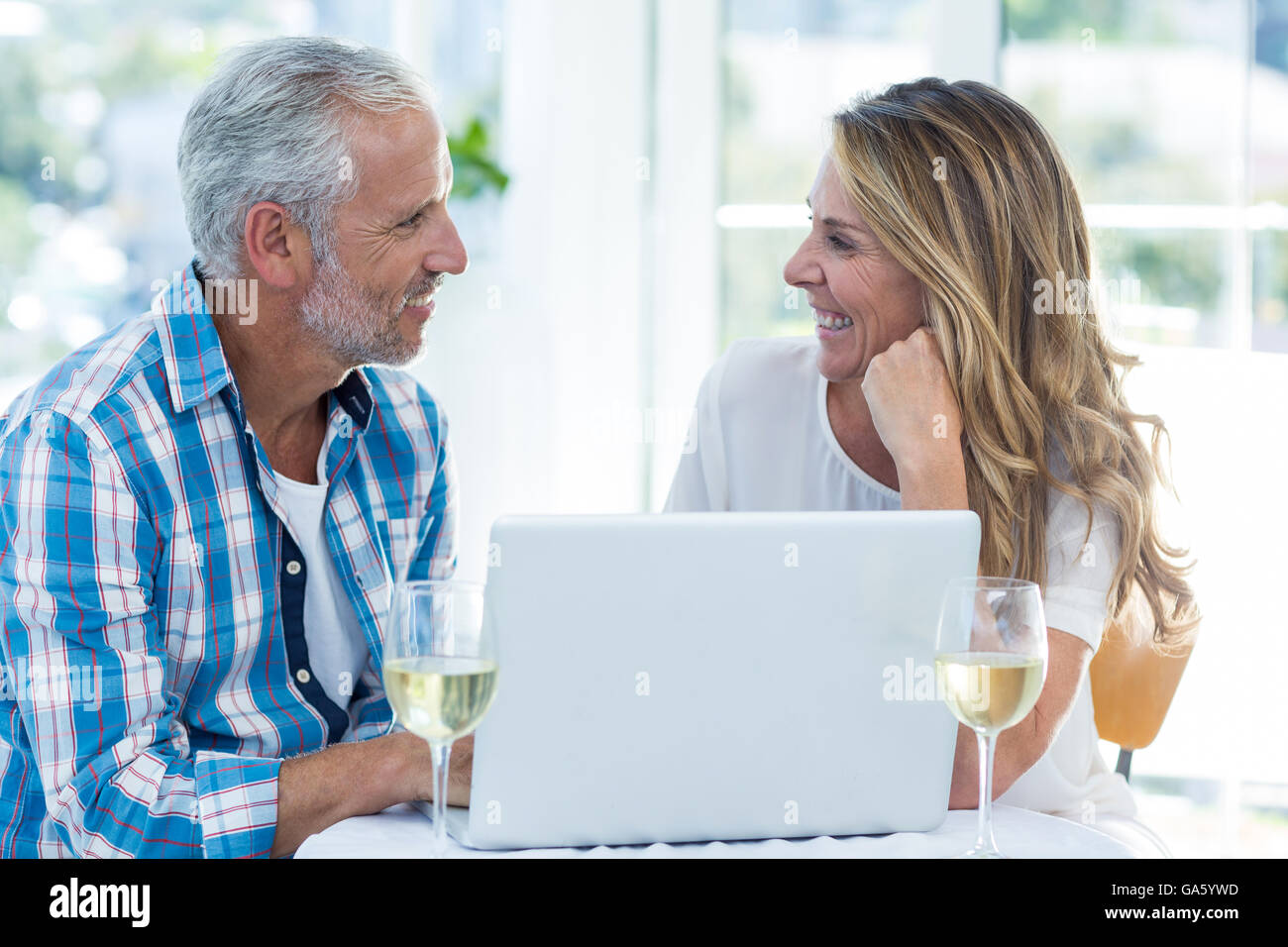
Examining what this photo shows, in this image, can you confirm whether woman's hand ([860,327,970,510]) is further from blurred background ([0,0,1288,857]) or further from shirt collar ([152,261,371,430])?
blurred background ([0,0,1288,857])

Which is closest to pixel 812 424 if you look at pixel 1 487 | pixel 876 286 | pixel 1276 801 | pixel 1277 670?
pixel 876 286

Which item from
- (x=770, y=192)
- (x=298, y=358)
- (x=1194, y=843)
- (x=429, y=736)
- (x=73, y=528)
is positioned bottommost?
(x=1194, y=843)

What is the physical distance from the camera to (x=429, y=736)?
950mm

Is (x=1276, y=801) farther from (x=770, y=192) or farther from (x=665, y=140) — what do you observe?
(x=665, y=140)

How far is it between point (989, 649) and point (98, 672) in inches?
35.0

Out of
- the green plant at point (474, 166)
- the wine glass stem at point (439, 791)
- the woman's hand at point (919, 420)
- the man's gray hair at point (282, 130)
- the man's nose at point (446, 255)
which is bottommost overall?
the wine glass stem at point (439, 791)

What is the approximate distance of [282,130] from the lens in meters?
1.57

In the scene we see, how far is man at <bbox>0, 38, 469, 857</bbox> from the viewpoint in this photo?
1.25 metres

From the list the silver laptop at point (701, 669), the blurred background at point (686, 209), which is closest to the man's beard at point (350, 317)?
the silver laptop at point (701, 669)

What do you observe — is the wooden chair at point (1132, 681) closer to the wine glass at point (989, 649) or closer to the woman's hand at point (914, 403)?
the woman's hand at point (914, 403)

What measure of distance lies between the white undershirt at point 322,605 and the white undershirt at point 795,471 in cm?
51

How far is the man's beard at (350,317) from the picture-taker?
161 centimetres

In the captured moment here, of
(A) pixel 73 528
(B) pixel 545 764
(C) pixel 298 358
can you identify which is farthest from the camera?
(C) pixel 298 358
